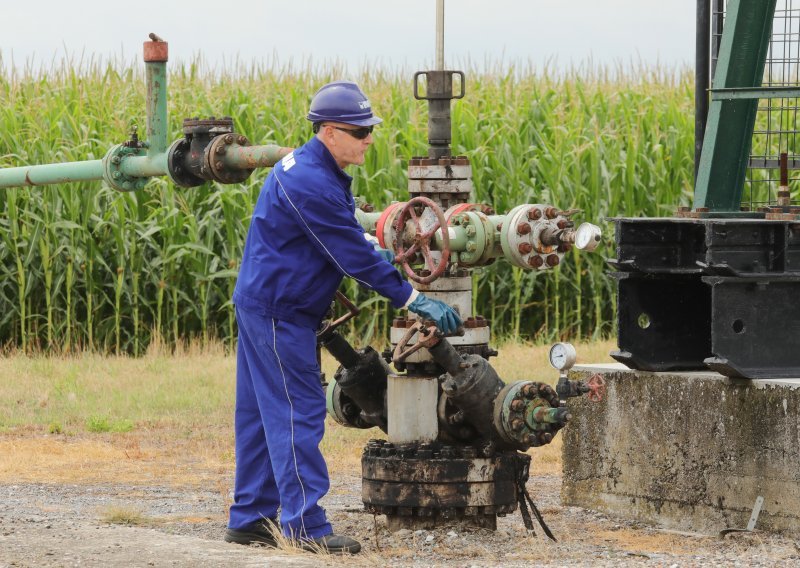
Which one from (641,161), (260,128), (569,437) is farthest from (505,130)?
(569,437)

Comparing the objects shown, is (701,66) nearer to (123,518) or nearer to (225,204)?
(123,518)

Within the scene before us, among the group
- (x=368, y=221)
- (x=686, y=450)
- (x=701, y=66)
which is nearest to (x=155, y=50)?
(x=368, y=221)

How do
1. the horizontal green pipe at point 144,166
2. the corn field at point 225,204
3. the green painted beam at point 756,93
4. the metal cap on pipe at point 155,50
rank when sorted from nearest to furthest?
the green painted beam at point 756,93 < the horizontal green pipe at point 144,166 < the metal cap on pipe at point 155,50 < the corn field at point 225,204

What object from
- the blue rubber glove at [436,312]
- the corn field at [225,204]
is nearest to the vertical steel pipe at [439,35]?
the blue rubber glove at [436,312]

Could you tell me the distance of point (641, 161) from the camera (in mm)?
14570

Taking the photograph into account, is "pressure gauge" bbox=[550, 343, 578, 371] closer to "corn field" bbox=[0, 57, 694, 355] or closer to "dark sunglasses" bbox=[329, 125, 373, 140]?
"dark sunglasses" bbox=[329, 125, 373, 140]

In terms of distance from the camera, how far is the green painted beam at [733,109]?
7.07 metres

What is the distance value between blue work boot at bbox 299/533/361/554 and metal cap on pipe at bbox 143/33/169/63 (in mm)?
2564

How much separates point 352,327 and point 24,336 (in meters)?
2.92

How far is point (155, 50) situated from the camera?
7.08m

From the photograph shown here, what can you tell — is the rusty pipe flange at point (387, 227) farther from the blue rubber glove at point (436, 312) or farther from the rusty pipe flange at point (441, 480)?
the rusty pipe flange at point (441, 480)

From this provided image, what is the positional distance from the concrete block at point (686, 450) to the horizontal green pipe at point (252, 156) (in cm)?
203

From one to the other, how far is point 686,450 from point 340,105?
2.39 m

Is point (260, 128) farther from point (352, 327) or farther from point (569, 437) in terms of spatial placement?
point (569, 437)
